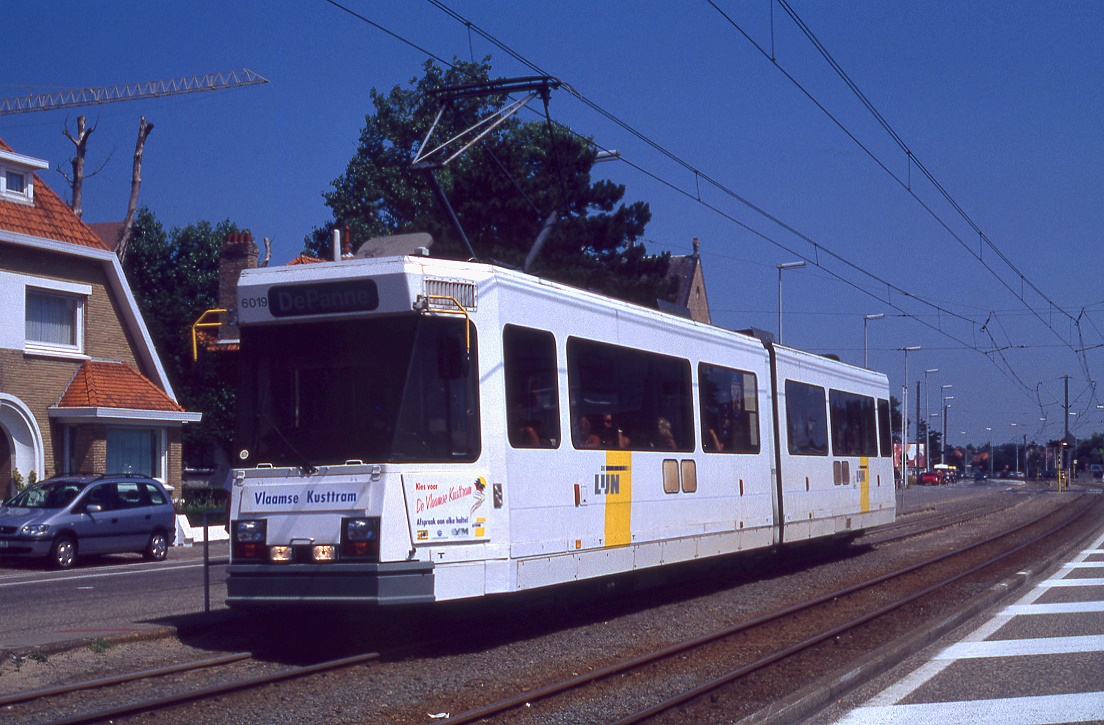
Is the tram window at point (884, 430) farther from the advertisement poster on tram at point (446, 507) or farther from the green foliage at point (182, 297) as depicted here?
the green foliage at point (182, 297)

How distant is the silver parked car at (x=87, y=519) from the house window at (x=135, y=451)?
6740mm

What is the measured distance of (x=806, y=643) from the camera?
1051cm

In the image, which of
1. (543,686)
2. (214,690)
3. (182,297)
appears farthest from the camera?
(182,297)

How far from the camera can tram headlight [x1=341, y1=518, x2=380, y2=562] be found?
9.45 metres

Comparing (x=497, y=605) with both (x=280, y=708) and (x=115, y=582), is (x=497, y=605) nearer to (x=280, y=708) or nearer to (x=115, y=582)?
(x=280, y=708)

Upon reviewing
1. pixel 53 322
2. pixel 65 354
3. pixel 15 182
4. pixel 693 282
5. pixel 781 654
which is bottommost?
pixel 781 654

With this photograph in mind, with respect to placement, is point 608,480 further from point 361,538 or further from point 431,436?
point 361,538

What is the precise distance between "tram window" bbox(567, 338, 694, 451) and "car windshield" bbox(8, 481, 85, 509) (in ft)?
42.2

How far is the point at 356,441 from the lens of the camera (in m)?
9.88

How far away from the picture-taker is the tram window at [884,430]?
73.4 ft

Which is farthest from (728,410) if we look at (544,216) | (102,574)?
(544,216)

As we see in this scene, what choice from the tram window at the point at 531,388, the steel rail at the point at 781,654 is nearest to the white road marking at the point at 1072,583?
the steel rail at the point at 781,654

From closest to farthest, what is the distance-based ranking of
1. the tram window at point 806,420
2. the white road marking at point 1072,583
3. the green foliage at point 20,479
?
1. the white road marking at point 1072,583
2. the tram window at point 806,420
3. the green foliage at point 20,479

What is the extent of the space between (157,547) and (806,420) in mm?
12541
